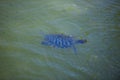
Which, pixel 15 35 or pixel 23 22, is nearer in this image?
pixel 15 35

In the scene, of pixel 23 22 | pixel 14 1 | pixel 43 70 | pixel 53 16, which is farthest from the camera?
pixel 14 1

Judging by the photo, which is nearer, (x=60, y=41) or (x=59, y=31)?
(x=60, y=41)

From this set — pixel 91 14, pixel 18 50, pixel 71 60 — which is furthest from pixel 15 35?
pixel 91 14

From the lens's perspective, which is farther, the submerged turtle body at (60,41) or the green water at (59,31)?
the submerged turtle body at (60,41)

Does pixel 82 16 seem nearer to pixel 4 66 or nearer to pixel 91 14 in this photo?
pixel 91 14
